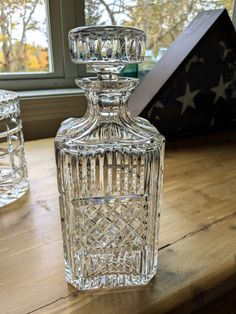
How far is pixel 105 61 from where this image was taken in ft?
0.97

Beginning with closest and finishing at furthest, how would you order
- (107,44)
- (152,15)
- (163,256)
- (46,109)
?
1. (107,44)
2. (163,256)
3. (46,109)
4. (152,15)

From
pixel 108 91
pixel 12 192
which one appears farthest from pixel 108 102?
pixel 12 192

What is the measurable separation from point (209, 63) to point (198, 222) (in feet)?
1.71

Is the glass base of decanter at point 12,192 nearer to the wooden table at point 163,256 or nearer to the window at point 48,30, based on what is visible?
the wooden table at point 163,256

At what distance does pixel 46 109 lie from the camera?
91 cm

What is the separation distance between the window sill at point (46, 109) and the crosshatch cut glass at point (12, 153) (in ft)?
0.83

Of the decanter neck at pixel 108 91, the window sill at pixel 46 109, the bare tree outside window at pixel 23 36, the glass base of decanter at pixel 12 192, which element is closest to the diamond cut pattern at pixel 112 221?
the decanter neck at pixel 108 91

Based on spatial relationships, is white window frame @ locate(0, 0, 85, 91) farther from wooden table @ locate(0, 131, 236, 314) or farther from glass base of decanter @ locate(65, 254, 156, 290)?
glass base of decanter @ locate(65, 254, 156, 290)

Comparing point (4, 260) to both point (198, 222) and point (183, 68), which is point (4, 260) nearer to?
point (198, 222)

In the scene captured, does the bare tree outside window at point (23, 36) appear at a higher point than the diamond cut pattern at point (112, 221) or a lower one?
higher

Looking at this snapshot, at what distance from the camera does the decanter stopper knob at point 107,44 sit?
285 millimetres

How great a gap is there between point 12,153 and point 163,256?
1.18 feet

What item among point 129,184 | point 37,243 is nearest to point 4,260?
point 37,243

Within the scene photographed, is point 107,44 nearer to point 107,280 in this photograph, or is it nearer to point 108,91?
point 108,91
